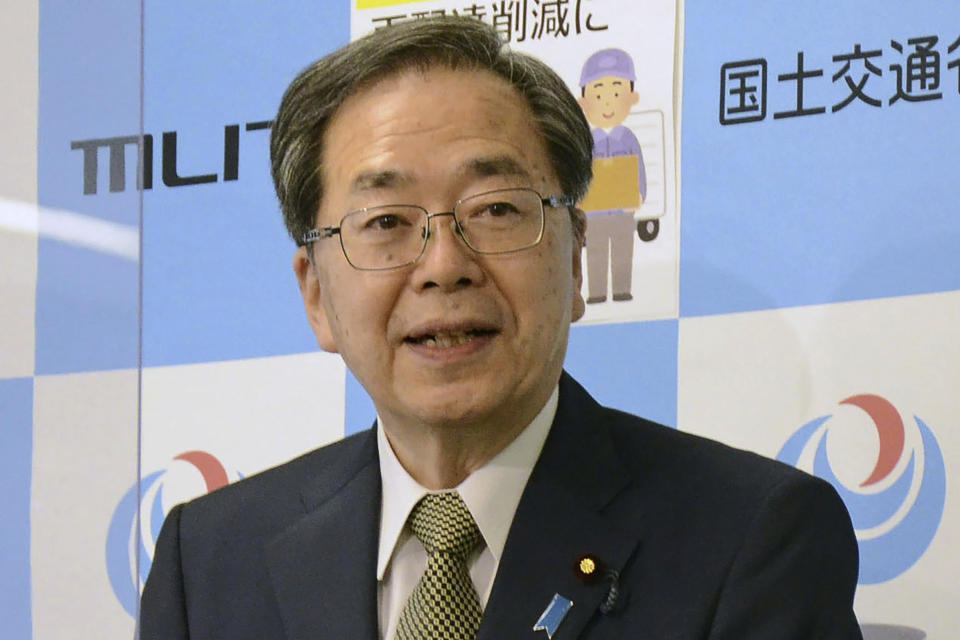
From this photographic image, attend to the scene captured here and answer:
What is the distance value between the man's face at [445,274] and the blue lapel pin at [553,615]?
0.21 m

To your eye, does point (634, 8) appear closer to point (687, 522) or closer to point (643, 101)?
point (643, 101)

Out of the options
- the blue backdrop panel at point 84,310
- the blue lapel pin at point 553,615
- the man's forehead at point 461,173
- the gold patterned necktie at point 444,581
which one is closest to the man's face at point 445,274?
the man's forehead at point 461,173

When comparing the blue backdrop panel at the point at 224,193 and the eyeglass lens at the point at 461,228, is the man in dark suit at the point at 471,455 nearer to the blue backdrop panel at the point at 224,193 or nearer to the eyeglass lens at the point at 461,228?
the eyeglass lens at the point at 461,228

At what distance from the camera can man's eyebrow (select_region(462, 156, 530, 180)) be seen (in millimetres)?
1667

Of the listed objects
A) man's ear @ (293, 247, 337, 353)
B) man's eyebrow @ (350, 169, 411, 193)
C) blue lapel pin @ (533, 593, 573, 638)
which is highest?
man's eyebrow @ (350, 169, 411, 193)

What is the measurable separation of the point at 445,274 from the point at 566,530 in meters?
0.30

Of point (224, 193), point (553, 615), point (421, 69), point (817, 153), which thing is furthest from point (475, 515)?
point (224, 193)

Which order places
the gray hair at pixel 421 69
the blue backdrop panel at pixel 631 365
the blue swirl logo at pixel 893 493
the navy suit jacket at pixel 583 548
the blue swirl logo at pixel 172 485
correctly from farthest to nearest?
1. the blue swirl logo at pixel 172 485
2. the blue backdrop panel at pixel 631 365
3. the blue swirl logo at pixel 893 493
4. the gray hair at pixel 421 69
5. the navy suit jacket at pixel 583 548

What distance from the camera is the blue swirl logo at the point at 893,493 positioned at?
77.7 inches

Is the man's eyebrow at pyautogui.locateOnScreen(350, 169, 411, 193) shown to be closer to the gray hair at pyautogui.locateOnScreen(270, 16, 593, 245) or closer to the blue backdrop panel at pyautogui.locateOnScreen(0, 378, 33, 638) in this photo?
the gray hair at pyautogui.locateOnScreen(270, 16, 593, 245)

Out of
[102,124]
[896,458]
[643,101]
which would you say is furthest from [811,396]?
[102,124]

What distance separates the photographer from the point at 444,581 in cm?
159

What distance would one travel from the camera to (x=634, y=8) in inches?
89.1

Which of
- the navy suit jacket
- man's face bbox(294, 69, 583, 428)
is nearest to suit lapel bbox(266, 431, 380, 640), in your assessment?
the navy suit jacket
